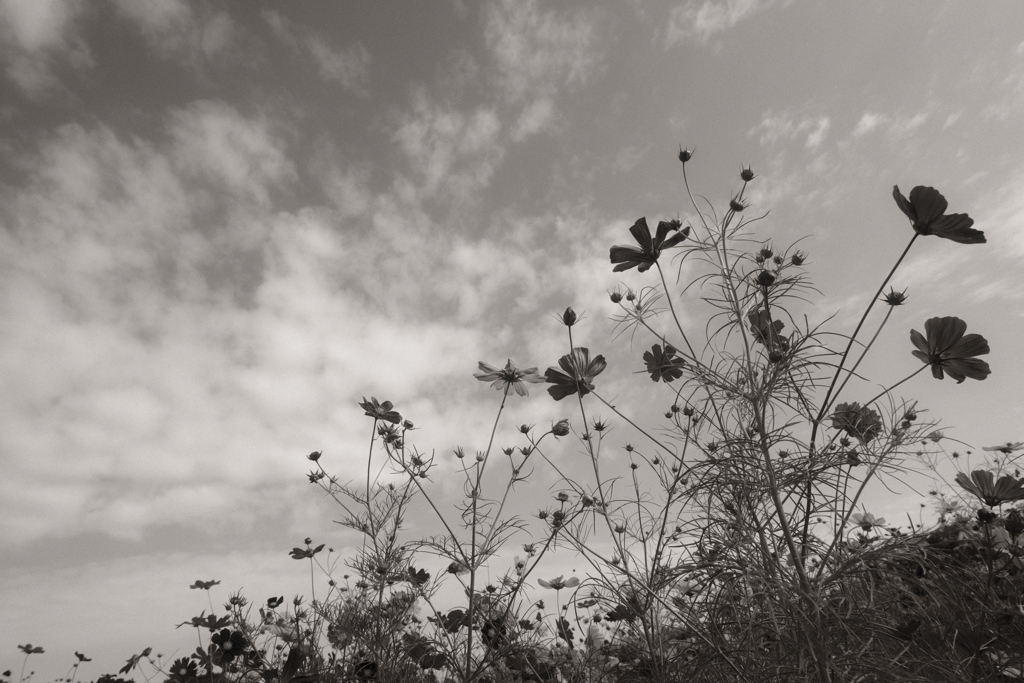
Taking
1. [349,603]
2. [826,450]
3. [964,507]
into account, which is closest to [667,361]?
[826,450]

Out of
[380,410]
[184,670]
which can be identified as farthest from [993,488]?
[184,670]

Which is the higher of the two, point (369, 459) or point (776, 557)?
point (369, 459)

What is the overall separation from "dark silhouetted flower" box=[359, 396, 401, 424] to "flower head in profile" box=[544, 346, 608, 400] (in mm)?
855

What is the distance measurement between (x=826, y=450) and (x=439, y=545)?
59.9 inches

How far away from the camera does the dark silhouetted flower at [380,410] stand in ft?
7.26

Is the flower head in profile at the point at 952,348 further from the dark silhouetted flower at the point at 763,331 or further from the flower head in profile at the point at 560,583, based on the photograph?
the flower head in profile at the point at 560,583

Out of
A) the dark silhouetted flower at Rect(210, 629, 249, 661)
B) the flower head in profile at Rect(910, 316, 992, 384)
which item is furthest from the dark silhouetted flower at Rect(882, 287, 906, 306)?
the dark silhouetted flower at Rect(210, 629, 249, 661)

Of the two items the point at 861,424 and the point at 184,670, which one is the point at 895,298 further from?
the point at 184,670

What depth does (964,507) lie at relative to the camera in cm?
259

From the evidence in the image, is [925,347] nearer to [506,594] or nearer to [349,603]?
[506,594]

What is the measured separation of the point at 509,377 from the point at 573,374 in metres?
0.49

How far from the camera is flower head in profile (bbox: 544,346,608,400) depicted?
5.53 ft

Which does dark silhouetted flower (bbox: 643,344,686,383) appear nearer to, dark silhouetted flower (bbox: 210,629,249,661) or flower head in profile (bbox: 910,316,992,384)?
flower head in profile (bbox: 910,316,992,384)

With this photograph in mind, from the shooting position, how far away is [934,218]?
47.4 inches
